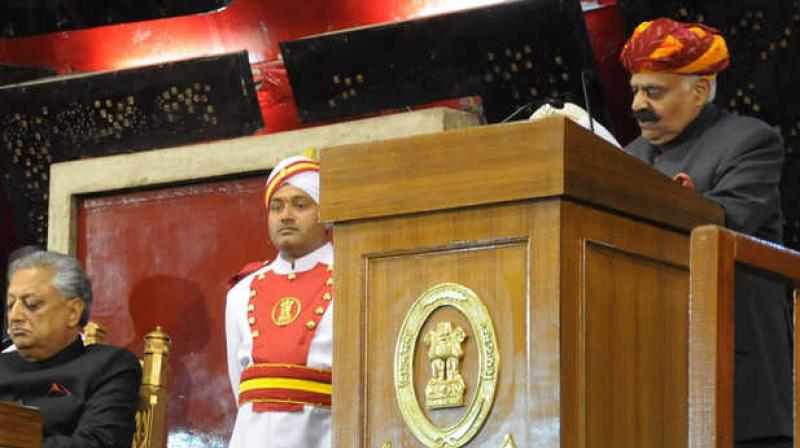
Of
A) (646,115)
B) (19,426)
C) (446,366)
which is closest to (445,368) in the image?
(446,366)

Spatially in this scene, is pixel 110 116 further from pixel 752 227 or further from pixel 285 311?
pixel 752 227

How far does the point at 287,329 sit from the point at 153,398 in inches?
15.8

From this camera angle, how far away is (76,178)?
558cm

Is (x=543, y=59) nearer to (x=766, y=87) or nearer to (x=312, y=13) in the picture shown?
(x=766, y=87)

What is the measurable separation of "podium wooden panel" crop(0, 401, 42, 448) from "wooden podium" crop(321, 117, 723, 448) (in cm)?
89

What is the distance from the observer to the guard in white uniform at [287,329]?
385cm

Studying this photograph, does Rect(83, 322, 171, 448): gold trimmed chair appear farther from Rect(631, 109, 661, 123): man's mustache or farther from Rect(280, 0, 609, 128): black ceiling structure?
Rect(631, 109, 661, 123): man's mustache

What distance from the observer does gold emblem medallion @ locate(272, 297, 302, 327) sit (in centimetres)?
398

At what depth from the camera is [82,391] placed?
3.98m

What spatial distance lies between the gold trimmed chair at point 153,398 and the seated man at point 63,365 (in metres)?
0.04

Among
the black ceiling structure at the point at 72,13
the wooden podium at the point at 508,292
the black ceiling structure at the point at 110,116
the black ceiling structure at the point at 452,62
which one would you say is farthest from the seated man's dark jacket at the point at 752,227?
the black ceiling structure at the point at 72,13

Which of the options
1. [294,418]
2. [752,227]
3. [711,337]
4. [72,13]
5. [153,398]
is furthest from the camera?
[72,13]

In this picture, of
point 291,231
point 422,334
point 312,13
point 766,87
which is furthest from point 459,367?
point 312,13

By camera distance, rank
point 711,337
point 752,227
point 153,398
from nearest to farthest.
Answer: point 711,337 < point 752,227 < point 153,398
